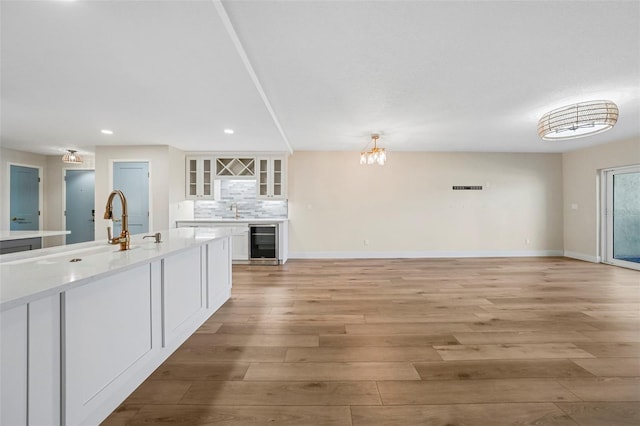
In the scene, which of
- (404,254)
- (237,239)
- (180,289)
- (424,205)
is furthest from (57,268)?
(424,205)

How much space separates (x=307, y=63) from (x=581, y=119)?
9.94ft

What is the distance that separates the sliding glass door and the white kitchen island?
761cm

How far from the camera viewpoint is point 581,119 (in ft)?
9.63

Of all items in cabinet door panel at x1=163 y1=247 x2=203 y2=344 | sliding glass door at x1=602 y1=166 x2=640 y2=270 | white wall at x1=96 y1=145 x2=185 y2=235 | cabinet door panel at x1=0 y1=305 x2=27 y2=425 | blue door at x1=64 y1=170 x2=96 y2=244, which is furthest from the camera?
blue door at x1=64 y1=170 x2=96 y2=244

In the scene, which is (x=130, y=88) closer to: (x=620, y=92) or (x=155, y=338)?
(x=155, y=338)

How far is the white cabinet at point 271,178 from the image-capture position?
5.89 m

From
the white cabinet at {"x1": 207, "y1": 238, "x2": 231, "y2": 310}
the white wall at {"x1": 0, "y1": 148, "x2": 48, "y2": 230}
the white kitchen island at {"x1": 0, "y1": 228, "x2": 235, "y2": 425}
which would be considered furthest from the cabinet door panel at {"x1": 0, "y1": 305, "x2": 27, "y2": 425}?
the white wall at {"x1": 0, "y1": 148, "x2": 48, "y2": 230}

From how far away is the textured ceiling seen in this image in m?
1.81

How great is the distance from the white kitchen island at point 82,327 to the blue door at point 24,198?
5981mm

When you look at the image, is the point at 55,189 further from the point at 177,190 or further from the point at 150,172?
the point at 177,190

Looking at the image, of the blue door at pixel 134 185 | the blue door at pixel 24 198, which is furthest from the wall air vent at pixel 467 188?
the blue door at pixel 24 198

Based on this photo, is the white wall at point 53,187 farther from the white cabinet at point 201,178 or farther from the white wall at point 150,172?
the white cabinet at point 201,178

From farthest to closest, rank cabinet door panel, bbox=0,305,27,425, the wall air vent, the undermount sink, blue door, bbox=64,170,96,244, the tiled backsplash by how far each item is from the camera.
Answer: blue door, bbox=64,170,96,244, the wall air vent, the tiled backsplash, the undermount sink, cabinet door panel, bbox=0,305,27,425

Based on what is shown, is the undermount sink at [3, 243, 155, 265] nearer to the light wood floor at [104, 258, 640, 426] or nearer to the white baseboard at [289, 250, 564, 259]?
the light wood floor at [104, 258, 640, 426]
